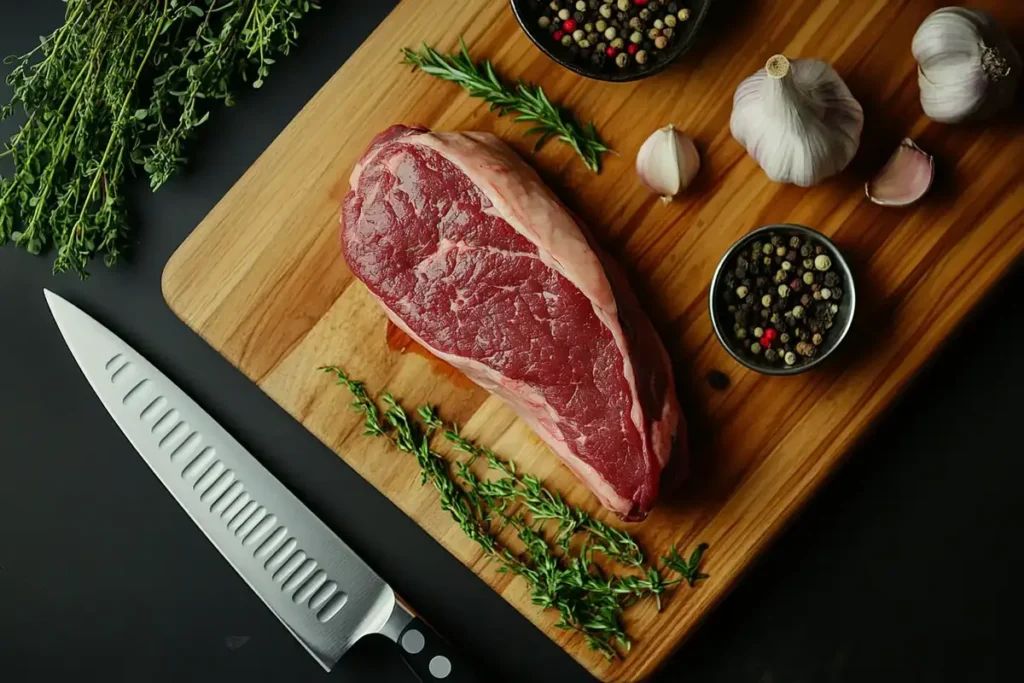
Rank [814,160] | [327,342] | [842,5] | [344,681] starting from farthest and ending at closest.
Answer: [344,681] → [327,342] → [842,5] → [814,160]

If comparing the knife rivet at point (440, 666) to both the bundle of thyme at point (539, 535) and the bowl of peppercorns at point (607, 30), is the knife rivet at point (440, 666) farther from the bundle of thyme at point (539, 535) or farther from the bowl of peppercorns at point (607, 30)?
the bowl of peppercorns at point (607, 30)

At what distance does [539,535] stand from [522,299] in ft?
1.92

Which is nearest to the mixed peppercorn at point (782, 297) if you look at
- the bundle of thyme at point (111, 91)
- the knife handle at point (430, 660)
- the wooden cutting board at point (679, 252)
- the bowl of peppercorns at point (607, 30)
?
the wooden cutting board at point (679, 252)

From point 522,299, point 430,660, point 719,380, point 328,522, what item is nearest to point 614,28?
point 522,299

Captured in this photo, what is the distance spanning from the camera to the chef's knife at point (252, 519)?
2018mm

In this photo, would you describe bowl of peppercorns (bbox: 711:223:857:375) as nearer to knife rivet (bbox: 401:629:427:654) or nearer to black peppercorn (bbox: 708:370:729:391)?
black peppercorn (bbox: 708:370:729:391)

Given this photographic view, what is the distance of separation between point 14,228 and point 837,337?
85.2 inches

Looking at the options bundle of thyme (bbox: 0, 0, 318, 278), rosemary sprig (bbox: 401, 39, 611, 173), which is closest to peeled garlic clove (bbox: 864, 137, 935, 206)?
rosemary sprig (bbox: 401, 39, 611, 173)

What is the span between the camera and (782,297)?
5.85 ft

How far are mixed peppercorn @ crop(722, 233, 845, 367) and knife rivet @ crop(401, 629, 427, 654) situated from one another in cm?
102

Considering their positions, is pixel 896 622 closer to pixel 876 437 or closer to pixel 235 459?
pixel 876 437

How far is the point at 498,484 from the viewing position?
1957 mm

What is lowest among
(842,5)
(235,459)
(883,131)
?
(235,459)

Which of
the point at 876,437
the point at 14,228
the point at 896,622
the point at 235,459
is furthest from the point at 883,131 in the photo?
the point at 14,228
